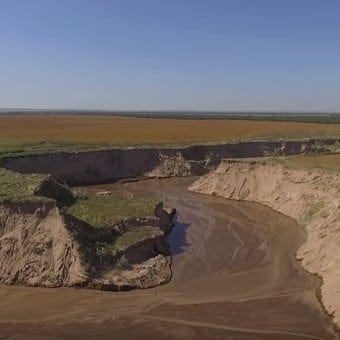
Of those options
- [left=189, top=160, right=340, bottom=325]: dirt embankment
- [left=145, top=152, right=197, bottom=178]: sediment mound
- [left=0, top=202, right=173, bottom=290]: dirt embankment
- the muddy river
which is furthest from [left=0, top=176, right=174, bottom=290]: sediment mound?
[left=145, top=152, right=197, bottom=178]: sediment mound

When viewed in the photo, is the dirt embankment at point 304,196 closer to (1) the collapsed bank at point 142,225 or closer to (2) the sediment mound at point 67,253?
(1) the collapsed bank at point 142,225

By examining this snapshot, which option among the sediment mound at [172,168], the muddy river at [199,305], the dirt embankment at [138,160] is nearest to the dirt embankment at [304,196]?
the muddy river at [199,305]

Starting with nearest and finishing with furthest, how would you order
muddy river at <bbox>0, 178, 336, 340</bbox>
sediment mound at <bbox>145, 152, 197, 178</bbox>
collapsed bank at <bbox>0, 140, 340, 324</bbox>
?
muddy river at <bbox>0, 178, 336, 340</bbox> < collapsed bank at <bbox>0, 140, 340, 324</bbox> < sediment mound at <bbox>145, 152, 197, 178</bbox>

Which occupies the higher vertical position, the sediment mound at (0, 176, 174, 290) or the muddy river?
the sediment mound at (0, 176, 174, 290)

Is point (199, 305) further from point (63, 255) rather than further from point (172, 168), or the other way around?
point (172, 168)

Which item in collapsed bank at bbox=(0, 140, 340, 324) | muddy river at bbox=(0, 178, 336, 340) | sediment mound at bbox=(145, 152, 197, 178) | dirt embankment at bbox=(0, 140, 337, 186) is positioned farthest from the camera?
sediment mound at bbox=(145, 152, 197, 178)

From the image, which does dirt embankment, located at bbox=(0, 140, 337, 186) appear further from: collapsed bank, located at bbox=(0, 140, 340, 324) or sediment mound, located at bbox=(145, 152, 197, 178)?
collapsed bank, located at bbox=(0, 140, 340, 324)
